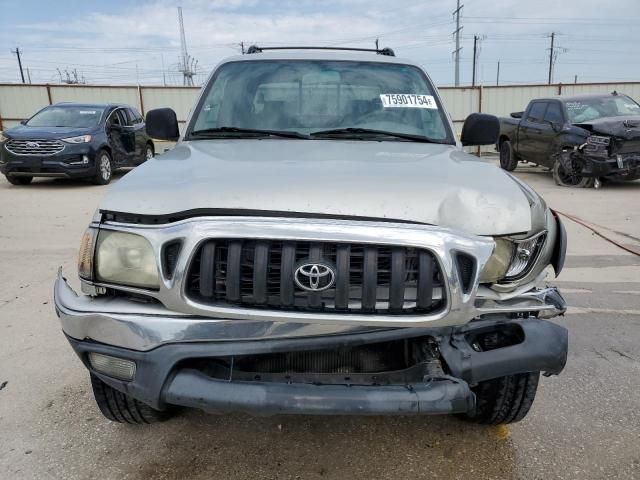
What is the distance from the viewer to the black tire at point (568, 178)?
975 centimetres

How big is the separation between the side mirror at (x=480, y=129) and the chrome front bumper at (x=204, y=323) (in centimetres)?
182

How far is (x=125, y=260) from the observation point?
1.90m

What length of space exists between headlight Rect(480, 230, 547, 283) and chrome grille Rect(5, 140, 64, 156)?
9670 millimetres

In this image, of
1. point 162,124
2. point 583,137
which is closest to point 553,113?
point 583,137

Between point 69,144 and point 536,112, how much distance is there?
31.5 ft

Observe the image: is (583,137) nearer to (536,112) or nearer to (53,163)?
(536,112)

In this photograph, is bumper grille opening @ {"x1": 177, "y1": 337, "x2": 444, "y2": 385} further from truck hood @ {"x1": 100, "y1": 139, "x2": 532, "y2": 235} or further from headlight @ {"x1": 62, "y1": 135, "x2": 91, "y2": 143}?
headlight @ {"x1": 62, "y1": 135, "x2": 91, "y2": 143}

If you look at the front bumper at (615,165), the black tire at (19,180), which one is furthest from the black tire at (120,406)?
the black tire at (19,180)

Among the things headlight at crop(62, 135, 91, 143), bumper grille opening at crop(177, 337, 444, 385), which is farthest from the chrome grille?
bumper grille opening at crop(177, 337, 444, 385)

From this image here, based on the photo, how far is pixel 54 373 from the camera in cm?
302

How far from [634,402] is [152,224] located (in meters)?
2.58

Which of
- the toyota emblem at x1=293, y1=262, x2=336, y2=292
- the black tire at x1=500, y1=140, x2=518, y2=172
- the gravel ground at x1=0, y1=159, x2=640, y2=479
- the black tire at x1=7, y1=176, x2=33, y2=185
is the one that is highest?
the toyota emblem at x1=293, y1=262, x2=336, y2=292

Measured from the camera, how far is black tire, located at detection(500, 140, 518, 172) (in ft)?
41.6

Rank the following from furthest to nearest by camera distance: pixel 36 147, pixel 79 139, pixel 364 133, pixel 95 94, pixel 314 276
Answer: pixel 95 94, pixel 79 139, pixel 36 147, pixel 364 133, pixel 314 276
